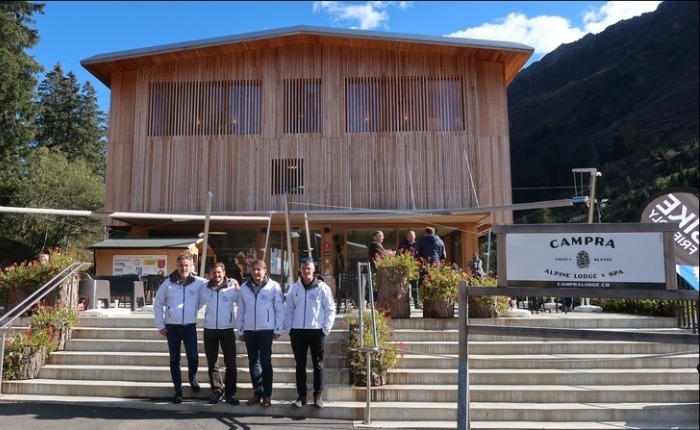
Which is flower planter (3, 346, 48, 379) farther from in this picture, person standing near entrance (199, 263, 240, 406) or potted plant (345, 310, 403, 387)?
potted plant (345, 310, 403, 387)

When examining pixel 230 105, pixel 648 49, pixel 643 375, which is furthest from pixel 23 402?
pixel 648 49

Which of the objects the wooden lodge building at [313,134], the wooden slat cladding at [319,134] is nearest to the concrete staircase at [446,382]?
the wooden lodge building at [313,134]

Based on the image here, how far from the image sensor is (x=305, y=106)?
17703 mm

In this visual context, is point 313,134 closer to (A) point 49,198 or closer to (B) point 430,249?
(B) point 430,249

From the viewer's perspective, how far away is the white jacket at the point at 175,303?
22.0ft

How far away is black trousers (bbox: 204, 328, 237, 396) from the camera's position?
257 inches

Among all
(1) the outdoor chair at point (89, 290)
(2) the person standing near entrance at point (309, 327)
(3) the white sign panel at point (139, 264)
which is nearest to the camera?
(2) the person standing near entrance at point (309, 327)

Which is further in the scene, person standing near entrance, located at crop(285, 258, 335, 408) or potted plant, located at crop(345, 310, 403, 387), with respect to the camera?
potted plant, located at crop(345, 310, 403, 387)

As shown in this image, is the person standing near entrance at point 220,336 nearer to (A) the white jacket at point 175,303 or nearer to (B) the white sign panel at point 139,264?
(A) the white jacket at point 175,303

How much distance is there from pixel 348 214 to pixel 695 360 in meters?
10.5

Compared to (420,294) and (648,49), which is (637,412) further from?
(648,49)

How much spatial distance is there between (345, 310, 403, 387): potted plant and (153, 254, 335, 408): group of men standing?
70 centimetres

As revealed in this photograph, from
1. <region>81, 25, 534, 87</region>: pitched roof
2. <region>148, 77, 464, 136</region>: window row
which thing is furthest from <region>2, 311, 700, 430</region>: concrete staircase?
<region>81, 25, 534, 87</region>: pitched roof

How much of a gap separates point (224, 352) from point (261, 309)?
28.9 inches
